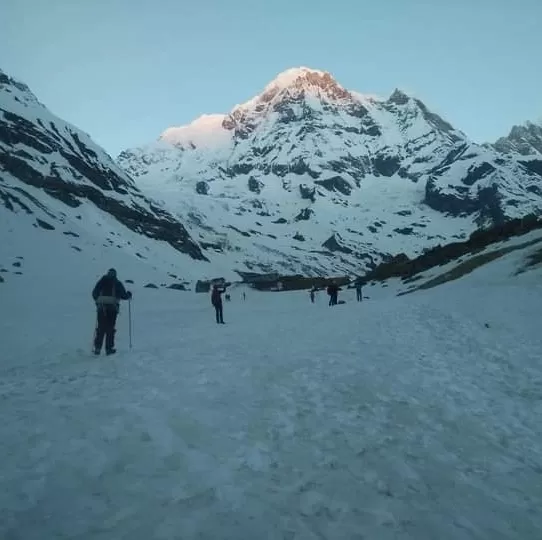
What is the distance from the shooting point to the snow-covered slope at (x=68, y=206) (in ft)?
263

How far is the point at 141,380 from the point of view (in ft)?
34.4

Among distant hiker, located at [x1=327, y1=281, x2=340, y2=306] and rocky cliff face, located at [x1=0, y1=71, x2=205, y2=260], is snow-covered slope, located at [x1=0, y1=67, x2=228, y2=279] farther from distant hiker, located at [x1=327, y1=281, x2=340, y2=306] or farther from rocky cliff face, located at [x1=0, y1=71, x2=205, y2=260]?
distant hiker, located at [x1=327, y1=281, x2=340, y2=306]

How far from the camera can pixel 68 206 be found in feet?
356

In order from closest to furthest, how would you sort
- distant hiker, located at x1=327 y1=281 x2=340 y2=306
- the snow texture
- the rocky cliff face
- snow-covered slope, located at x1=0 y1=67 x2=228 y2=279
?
the snow texture
distant hiker, located at x1=327 y1=281 x2=340 y2=306
snow-covered slope, located at x1=0 y1=67 x2=228 y2=279
the rocky cliff face

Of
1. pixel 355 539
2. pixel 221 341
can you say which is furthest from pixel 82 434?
pixel 221 341

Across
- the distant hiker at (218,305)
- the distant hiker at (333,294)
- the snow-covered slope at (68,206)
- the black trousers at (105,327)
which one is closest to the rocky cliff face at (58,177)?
the snow-covered slope at (68,206)

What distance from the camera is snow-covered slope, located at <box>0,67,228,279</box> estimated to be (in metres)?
80.2

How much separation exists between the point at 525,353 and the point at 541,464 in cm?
681

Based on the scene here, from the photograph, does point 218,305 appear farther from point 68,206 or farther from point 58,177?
point 58,177

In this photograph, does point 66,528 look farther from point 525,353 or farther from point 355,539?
point 525,353

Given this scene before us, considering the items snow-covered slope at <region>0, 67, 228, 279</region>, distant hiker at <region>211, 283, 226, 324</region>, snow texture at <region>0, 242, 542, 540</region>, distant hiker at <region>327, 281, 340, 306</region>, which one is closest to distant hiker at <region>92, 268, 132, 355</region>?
snow texture at <region>0, 242, 542, 540</region>

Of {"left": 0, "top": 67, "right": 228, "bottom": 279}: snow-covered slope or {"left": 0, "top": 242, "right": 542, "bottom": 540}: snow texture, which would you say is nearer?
{"left": 0, "top": 242, "right": 542, "bottom": 540}: snow texture

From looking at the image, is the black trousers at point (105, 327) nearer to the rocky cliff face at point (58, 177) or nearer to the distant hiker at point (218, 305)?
the distant hiker at point (218, 305)

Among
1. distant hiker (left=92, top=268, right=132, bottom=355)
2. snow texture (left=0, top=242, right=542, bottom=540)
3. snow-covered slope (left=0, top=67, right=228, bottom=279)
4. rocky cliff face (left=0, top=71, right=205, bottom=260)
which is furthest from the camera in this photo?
rocky cliff face (left=0, top=71, right=205, bottom=260)
